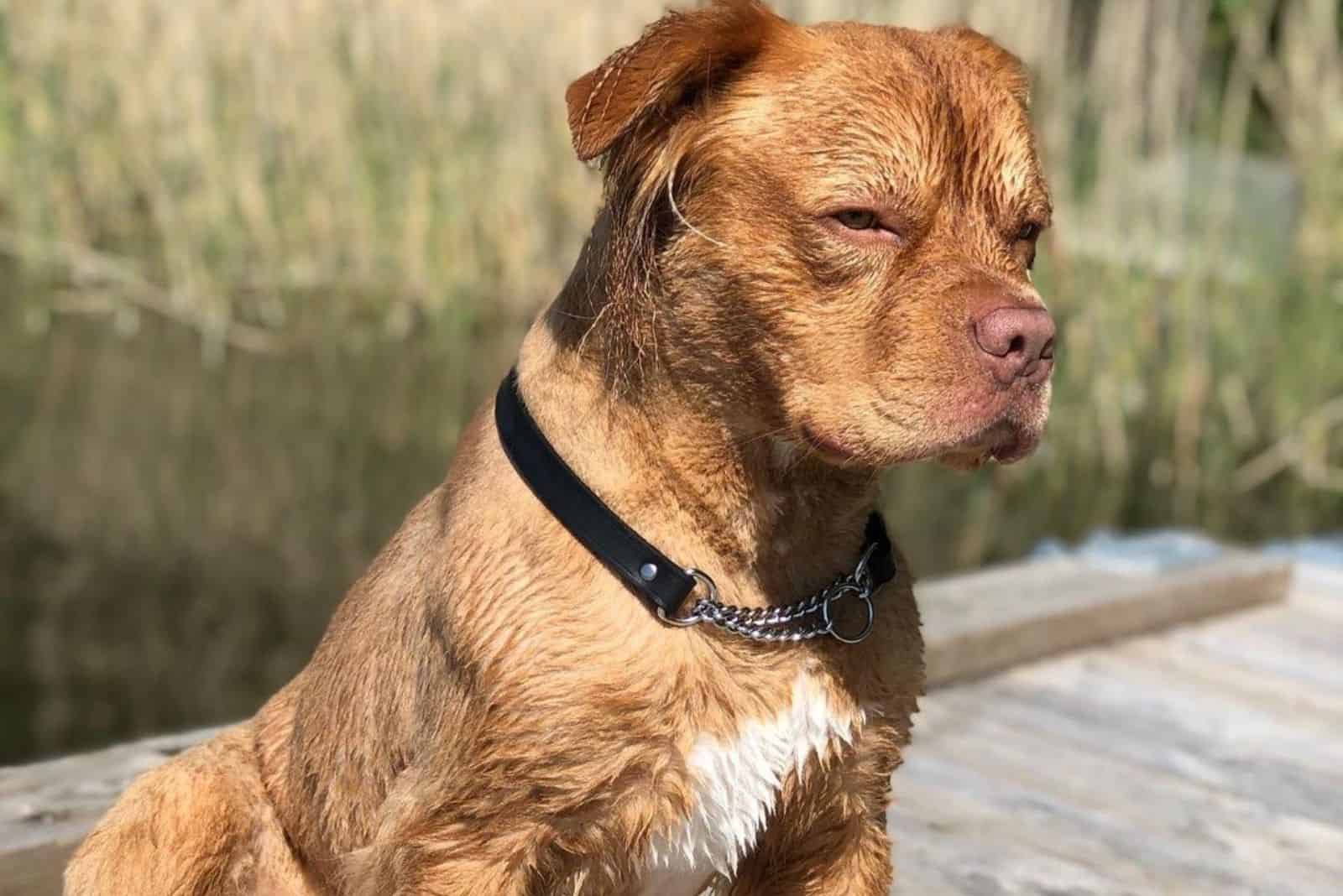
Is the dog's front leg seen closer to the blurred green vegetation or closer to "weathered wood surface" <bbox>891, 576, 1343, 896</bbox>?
"weathered wood surface" <bbox>891, 576, 1343, 896</bbox>

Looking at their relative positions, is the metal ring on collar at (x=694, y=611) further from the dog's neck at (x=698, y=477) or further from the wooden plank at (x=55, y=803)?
the wooden plank at (x=55, y=803)

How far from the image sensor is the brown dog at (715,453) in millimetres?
1990

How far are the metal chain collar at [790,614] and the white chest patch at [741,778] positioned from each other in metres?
0.07

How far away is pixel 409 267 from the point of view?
7.54 meters

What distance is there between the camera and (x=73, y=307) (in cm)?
724

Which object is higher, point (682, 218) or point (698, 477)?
point (682, 218)

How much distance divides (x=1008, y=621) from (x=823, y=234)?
2.45 metres

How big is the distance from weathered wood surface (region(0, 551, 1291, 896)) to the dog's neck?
114 centimetres

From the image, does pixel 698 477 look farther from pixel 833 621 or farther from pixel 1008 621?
A: pixel 1008 621

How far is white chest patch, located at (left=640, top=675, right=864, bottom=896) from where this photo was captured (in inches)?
81.0

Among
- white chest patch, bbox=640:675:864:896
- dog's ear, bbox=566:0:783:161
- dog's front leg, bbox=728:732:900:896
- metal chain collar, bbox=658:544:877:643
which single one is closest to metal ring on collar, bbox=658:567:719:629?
metal chain collar, bbox=658:544:877:643

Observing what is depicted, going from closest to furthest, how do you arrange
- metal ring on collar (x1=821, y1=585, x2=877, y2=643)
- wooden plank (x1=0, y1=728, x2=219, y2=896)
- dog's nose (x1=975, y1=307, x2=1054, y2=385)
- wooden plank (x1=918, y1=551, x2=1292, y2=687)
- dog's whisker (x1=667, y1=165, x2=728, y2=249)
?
1. dog's nose (x1=975, y1=307, x2=1054, y2=385)
2. dog's whisker (x1=667, y1=165, x2=728, y2=249)
3. metal ring on collar (x1=821, y1=585, x2=877, y2=643)
4. wooden plank (x1=0, y1=728, x2=219, y2=896)
5. wooden plank (x1=918, y1=551, x2=1292, y2=687)

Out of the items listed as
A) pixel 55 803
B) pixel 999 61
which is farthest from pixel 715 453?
pixel 55 803

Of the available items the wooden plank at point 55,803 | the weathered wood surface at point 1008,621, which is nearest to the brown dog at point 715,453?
the wooden plank at point 55,803
